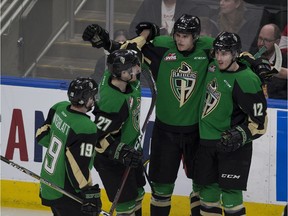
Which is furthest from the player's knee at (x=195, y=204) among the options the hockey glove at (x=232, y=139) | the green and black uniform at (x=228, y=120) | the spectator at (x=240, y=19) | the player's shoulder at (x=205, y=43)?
the spectator at (x=240, y=19)

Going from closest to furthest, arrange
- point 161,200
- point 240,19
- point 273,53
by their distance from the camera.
Answer: point 161,200 < point 273,53 < point 240,19

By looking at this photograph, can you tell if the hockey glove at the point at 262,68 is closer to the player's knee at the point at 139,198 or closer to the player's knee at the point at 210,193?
the player's knee at the point at 210,193

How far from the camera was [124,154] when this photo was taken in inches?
227

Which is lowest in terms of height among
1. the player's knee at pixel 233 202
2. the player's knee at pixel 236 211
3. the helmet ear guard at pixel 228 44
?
the player's knee at pixel 236 211

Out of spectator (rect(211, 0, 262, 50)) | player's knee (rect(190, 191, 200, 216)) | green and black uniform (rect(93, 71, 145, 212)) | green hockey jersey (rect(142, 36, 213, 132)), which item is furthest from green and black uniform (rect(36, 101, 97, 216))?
spectator (rect(211, 0, 262, 50))

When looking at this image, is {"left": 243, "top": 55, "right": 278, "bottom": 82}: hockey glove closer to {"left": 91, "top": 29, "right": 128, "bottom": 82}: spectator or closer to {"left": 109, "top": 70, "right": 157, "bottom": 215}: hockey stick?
{"left": 109, "top": 70, "right": 157, "bottom": 215}: hockey stick

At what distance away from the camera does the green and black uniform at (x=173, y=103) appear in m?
6.04

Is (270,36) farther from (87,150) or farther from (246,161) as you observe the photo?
(87,150)

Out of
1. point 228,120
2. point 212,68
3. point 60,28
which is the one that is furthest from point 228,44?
point 60,28

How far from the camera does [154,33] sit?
20.2 feet

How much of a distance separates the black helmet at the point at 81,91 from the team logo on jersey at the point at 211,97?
2.48 feet

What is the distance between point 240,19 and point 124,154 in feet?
5.68

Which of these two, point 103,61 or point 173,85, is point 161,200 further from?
point 103,61

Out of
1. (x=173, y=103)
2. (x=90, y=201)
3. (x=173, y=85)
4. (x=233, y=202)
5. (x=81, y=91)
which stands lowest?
(x=233, y=202)
